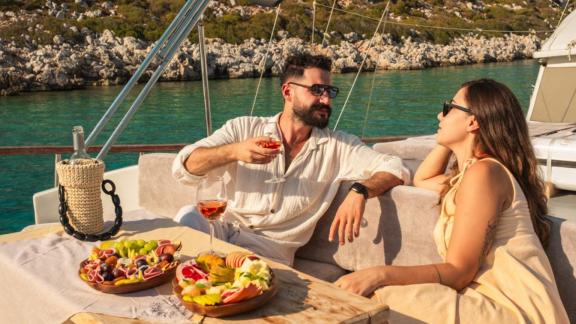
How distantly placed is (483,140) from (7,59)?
3503 cm

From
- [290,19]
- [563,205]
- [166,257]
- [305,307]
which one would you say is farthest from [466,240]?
[290,19]

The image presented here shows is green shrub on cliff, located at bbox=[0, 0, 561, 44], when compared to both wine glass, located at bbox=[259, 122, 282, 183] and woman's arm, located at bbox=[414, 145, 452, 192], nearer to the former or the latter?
wine glass, located at bbox=[259, 122, 282, 183]

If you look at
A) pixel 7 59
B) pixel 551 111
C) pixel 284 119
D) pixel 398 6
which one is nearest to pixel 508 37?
pixel 398 6

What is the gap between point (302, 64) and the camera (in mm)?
2871

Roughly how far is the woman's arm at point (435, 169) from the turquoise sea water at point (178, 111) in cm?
1342

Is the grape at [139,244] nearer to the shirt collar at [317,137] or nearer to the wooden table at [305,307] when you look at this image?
the wooden table at [305,307]

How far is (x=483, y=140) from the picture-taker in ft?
6.86

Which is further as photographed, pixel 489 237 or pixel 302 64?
pixel 302 64

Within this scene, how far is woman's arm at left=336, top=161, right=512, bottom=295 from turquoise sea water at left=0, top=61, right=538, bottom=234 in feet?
45.7

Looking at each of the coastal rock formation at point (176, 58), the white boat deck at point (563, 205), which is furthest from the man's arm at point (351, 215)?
the coastal rock formation at point (176, 58)

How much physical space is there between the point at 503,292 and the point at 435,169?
0.81 m

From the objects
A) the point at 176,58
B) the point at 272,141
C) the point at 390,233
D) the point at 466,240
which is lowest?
the point at 176,58

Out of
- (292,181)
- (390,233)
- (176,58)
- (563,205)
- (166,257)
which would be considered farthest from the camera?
(176,58)

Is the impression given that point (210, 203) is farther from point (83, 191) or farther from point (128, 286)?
point (83, 191)
